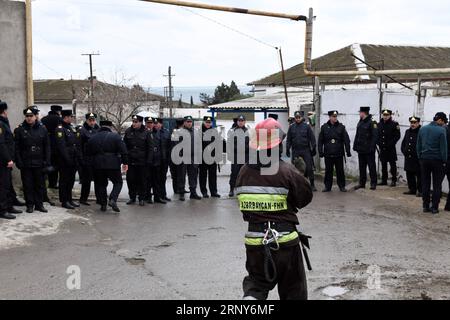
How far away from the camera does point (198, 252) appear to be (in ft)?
25.8

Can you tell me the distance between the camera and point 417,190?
41.8 ft

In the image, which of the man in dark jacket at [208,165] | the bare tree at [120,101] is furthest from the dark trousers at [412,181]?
the bare tree at [120,101]

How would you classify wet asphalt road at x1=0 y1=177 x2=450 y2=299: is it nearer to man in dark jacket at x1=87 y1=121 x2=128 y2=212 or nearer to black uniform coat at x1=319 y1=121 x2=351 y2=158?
man in dark jacket at x1=87 y1=121 x2=128 y2=212

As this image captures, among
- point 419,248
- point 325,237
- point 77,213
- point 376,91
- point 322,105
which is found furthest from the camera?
point 322,105

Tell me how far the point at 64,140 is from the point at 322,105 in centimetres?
850

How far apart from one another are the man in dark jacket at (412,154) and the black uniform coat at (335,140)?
53.5 inches

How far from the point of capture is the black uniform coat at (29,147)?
32.8ft

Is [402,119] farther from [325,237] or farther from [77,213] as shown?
[77,213]

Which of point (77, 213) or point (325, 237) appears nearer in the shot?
point (325, 237)

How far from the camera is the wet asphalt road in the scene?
620 centimetres

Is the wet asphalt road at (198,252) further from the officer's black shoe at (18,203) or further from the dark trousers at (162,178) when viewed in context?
the officer's black shoe at (18,203)

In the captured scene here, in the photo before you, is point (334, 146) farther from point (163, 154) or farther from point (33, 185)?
point (33, 185)

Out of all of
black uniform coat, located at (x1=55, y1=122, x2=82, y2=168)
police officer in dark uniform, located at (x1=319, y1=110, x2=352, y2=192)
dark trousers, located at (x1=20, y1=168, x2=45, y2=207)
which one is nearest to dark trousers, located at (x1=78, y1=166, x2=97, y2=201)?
black uniform coat, located at (x1=55, y1=122, x2=82, y2=168)

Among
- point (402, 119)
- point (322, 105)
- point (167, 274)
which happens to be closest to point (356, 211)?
point (402, 119)
